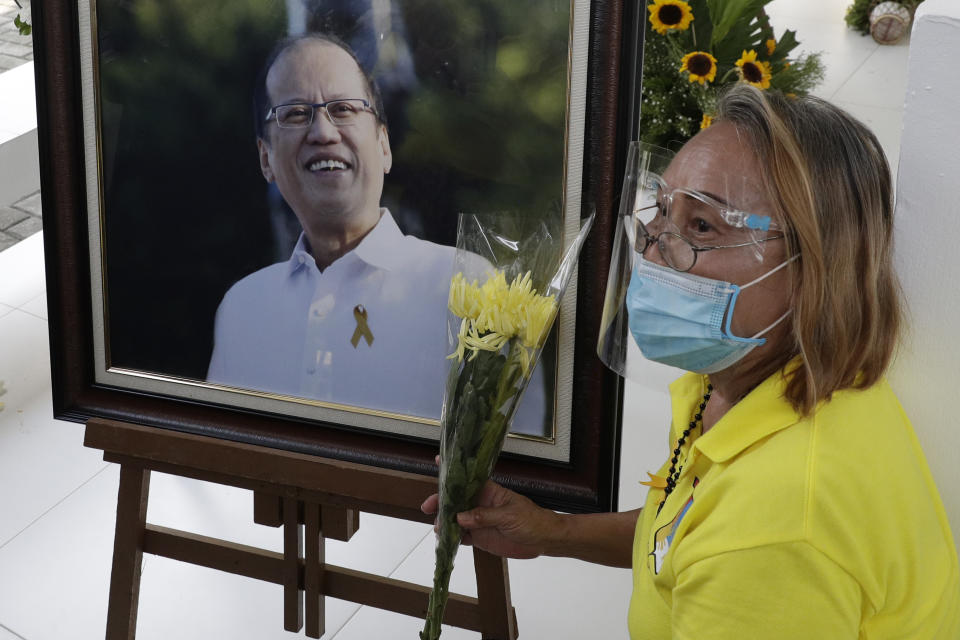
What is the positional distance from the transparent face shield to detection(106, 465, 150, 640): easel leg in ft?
3.52

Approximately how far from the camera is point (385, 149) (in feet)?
5.27

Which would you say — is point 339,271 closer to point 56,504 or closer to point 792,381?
point 792,381

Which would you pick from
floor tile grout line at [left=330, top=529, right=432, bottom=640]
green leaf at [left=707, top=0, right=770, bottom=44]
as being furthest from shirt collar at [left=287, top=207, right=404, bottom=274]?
green leaf at [left=707, top=0, right=770, bottom=44]

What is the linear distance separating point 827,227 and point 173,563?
2086mm

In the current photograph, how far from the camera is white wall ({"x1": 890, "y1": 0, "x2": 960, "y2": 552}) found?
131 centimetres

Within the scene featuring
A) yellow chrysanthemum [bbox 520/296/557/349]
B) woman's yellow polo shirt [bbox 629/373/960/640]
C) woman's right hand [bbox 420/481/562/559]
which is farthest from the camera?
woman's right hand [bbox 420/481/562/559]

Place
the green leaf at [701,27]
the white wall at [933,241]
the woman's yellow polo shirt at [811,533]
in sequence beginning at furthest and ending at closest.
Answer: the green leaf at [701,27] < the white wall at [933,241] < the woman's yellow polo shirt at [811,533]

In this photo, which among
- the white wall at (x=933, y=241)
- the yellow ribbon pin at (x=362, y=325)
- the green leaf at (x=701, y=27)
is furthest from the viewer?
the green leaf at (x=701, y=27)

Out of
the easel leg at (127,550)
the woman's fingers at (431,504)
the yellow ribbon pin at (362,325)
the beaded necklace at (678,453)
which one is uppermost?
the yellow ribbon pin at (362,325)

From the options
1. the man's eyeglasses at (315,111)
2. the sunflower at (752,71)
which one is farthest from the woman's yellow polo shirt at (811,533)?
the sunflower at (752,71)

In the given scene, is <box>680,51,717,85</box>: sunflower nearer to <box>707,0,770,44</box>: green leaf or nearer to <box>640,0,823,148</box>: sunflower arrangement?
<box>640,0,823,148</box>: sunflower arrangement

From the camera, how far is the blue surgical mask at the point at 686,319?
1.23m

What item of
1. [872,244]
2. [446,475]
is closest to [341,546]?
[446,475]

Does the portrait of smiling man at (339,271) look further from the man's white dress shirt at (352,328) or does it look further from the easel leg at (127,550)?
the easel leg at (127,550)
